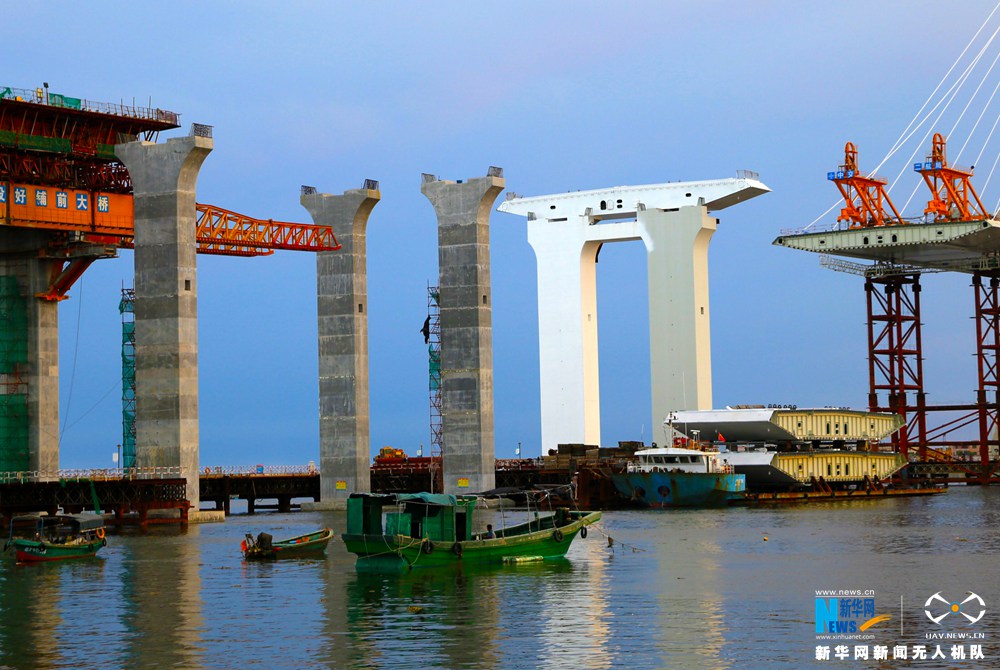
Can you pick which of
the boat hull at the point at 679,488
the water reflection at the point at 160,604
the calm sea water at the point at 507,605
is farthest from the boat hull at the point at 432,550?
the boat hull at the point at 679,488

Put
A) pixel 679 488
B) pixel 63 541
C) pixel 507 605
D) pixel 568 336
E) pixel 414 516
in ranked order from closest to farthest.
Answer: pixel 507 605, pixel 414 516, pixel 63 541, pixel 679 488, pixel 568 336

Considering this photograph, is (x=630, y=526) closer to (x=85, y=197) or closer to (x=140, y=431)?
(x=140, y=431)

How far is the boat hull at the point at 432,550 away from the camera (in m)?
52.9

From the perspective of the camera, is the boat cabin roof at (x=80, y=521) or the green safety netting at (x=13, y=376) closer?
the boat cabin roof at (x=80, y=521)

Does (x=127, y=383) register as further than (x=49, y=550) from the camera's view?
Yes

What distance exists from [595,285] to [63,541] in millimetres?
77023

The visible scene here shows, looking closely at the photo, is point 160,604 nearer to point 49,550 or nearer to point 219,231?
point 49,550

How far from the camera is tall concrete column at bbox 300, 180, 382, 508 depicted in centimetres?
10494

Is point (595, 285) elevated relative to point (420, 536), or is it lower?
elevated

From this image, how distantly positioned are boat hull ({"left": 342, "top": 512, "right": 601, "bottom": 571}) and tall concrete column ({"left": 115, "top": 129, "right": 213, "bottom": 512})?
34.8 m

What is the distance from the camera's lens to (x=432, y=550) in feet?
175

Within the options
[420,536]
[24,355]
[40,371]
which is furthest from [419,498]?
[24,355]

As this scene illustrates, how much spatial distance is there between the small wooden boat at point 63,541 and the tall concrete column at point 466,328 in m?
41.2

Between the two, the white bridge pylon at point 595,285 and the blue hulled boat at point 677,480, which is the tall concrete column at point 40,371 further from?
the white bridge pylon at point 595,285
